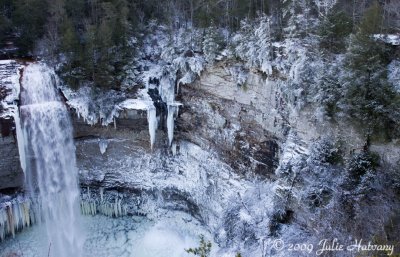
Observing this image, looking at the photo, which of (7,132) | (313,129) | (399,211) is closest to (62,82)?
(7,132)

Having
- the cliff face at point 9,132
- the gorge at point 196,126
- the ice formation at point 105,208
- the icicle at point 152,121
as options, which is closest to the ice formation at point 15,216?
the gorge at point 196,126

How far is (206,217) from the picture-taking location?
24.2 m

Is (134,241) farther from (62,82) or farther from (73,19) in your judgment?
(73,19)

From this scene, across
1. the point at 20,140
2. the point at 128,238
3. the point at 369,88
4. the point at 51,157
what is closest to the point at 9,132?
the point at 20,140

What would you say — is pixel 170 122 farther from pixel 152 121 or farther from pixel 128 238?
pixel 128 238

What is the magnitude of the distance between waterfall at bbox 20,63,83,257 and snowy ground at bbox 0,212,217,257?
2.44 ft

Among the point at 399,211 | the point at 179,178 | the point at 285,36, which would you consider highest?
the point at 285,36

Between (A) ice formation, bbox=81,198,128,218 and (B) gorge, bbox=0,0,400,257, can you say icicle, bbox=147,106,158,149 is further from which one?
(A) ice formation, bbox=81,198,128,218

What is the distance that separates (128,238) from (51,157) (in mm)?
6293

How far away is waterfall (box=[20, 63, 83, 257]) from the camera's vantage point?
22.9 metres

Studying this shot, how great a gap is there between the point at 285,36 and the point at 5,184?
17626mm

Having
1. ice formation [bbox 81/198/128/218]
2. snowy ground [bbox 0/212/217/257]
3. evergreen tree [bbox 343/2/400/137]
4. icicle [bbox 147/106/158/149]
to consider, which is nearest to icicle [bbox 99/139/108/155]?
icicle [bbox 147/106/158/149]

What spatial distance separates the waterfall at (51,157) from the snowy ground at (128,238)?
0.74m

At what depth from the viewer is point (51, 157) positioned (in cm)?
2348
